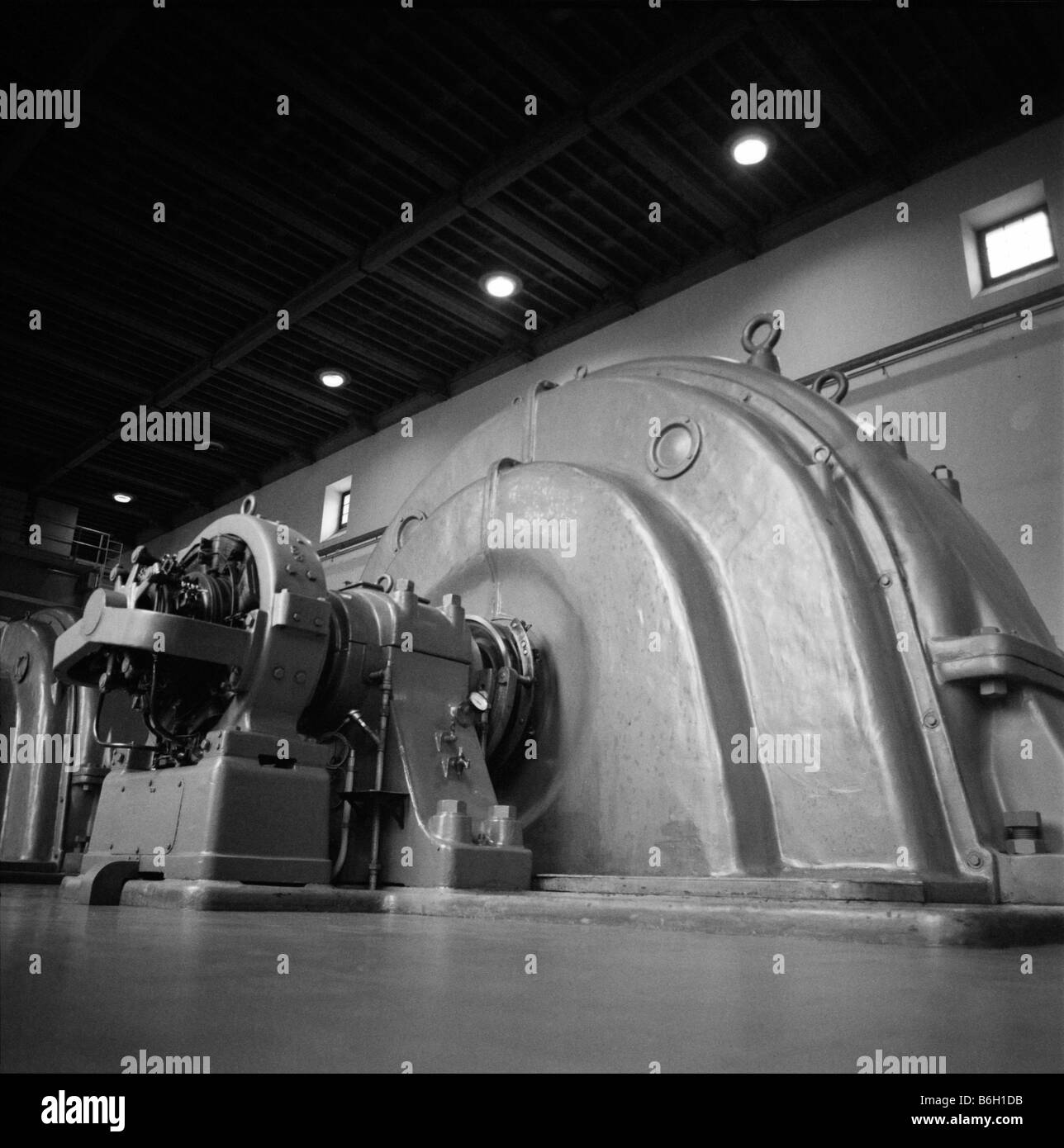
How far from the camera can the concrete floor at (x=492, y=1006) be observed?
0.46 m

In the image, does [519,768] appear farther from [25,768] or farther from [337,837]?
[25,768]

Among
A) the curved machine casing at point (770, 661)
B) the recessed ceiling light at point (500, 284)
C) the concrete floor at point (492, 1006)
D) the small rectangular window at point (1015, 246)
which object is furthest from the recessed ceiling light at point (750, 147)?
the concrete floor at point (492, 1006)

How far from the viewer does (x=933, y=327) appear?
5.64 meters

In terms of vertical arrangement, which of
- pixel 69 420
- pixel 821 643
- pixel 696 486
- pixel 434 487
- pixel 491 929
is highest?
pixel 69 420

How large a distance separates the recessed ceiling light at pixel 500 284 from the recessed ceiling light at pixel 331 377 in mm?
1931

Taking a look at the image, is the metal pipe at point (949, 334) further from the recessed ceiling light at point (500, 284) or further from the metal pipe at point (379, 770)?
the metal pipe at point (379, 770)

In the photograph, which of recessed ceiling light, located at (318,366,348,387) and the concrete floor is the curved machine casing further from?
recessed ceiling light, located at (318,366,348,387)

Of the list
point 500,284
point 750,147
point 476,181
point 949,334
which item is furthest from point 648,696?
point 500,284

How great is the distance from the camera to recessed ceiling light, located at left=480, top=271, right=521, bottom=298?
746cm

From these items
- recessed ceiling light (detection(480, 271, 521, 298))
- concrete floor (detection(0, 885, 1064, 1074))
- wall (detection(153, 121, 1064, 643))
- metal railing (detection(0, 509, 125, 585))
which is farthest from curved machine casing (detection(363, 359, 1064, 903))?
metal railing (detection(0, 509, 125, 585))

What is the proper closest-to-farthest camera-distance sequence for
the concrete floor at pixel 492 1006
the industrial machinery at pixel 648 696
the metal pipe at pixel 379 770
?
Answer: the concrete floor at pixel 492 1006
the industrial machinery at pixel 648 696
the metal pipe at pixel 379 770

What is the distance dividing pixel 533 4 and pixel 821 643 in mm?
4422

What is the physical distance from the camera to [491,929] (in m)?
1.41
